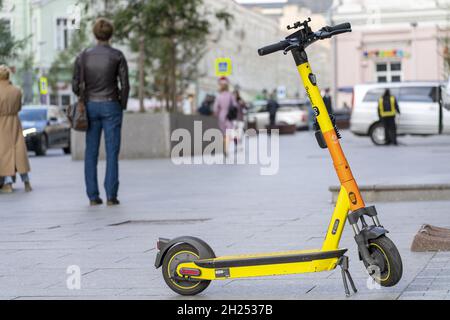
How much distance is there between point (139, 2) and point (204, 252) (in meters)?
23.0


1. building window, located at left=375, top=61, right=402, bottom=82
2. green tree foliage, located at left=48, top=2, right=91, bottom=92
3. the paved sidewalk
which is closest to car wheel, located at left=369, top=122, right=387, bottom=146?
the paved sidewalk

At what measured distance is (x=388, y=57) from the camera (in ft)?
260

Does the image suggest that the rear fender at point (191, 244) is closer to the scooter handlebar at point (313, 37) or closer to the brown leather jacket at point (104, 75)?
the scooter handlebar at point (313, 37)

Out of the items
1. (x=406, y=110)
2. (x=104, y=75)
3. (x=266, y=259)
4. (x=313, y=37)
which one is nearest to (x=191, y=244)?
(x=266, y=259)

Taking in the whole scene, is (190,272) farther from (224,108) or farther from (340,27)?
(224,108)

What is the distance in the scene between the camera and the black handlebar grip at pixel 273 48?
19.4 ft

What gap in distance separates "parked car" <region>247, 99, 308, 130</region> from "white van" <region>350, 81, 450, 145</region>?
75.8ft

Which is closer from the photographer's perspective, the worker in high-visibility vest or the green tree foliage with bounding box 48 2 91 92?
the worker in high-visibility vest

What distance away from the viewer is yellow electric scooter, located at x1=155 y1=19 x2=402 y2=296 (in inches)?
228

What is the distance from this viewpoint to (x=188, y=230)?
966cm

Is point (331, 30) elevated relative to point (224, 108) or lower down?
elevated

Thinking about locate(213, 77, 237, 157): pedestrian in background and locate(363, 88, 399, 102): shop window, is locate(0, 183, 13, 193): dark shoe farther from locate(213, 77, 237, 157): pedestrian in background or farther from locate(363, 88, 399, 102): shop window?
locate(363, 88, 399, 102): shop window

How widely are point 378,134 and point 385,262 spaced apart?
92.5ft

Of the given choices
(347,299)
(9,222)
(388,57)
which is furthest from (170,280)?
(388,57)
